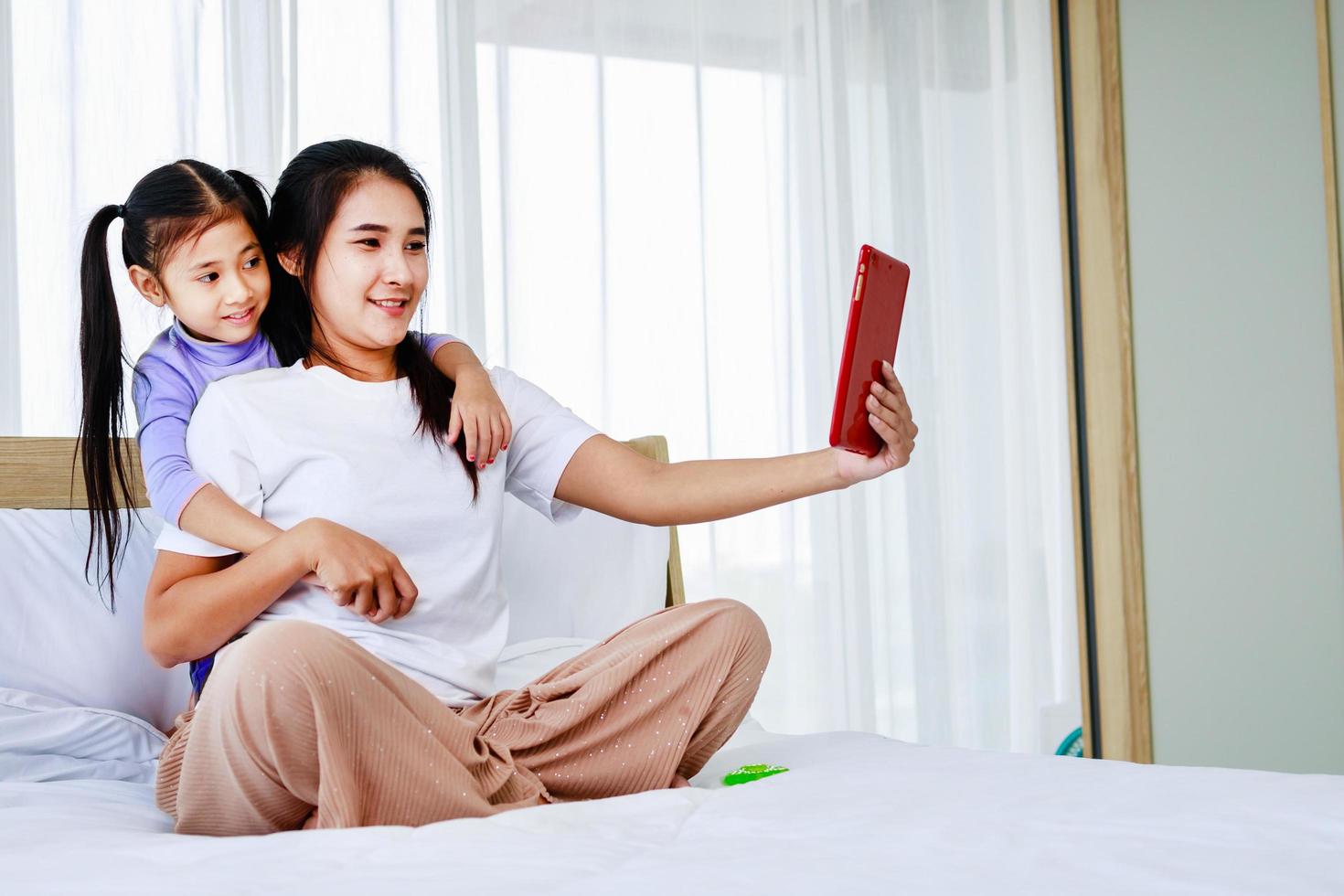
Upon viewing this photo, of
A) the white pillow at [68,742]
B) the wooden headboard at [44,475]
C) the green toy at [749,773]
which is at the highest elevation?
the wooden headboard at [44,475]

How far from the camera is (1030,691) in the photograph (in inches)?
110

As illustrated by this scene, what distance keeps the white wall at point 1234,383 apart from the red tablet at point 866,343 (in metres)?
1.52

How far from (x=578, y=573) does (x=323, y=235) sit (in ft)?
2.14

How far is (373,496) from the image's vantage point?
1.21 m

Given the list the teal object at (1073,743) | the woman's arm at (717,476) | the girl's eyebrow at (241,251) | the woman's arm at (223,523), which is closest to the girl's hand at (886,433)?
the woman's arm at (717,476)

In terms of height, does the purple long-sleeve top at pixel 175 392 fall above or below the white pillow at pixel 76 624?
above

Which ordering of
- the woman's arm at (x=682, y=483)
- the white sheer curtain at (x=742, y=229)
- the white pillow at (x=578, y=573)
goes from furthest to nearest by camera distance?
the white sheer curtain at (x=742, y=229), the white pillow at (x=578, y=573), the woman's arm at (x=682, y=483)

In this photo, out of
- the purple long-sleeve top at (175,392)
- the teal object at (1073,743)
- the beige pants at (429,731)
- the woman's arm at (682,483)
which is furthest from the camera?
the teal object at (1073,743)

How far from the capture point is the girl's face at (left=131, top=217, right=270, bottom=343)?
1312mm

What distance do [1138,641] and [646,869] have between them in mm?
2193

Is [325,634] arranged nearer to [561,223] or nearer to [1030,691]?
[561,223]

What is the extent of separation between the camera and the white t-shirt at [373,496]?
117 centimetres

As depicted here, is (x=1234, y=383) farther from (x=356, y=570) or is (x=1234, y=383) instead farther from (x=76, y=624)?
(x=76, y=624)

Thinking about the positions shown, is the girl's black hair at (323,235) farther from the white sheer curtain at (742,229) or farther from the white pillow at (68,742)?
the white sheer curtain at (742,229)
